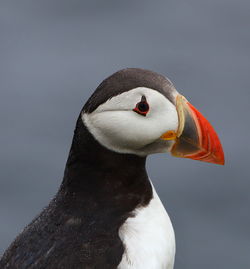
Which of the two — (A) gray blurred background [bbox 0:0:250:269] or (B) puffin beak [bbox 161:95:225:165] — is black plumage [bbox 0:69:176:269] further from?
(A) gray blurred background [bbox 0:0:250:269]

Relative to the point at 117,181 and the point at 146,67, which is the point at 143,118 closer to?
the point at 117,181

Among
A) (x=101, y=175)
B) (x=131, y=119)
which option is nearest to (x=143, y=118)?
(x=131, y=119)

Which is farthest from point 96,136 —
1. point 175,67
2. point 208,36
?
point 208,36

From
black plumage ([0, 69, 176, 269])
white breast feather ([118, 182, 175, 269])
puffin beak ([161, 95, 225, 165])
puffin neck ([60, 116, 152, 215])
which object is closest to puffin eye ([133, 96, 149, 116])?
black plumage ([0, 69, 176, 269])

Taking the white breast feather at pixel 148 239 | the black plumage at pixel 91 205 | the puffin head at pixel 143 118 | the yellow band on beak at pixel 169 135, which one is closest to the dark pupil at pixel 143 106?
the puffin head at pixel 143 118

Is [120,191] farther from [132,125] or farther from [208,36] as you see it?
[208,36]

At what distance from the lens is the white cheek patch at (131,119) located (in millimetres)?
6020

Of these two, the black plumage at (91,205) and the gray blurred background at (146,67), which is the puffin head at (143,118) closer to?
the black plumage at (91,205)

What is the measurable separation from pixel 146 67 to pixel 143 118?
6.47 meters

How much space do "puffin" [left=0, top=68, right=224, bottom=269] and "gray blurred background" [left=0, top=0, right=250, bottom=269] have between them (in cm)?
466

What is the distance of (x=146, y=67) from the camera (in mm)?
12484

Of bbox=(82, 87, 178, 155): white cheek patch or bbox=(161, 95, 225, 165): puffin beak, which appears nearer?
bbox=(82, 87, 178, 155): white cheek patch

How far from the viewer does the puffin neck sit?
6289 mm

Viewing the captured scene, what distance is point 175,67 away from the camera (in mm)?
12539
